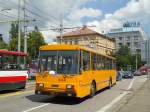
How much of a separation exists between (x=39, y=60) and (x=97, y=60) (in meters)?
5.04

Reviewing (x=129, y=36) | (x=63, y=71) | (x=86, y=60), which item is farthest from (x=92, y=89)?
(x=129, y=36)

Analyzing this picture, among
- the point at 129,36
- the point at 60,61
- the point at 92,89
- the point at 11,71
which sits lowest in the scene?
the point at 92,89

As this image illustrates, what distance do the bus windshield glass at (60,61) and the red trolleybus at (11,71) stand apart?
14.6 ft

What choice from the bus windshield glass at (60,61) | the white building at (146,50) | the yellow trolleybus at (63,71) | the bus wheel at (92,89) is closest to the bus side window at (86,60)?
the yellow trolleybus at (63,71)

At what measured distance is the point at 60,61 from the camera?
1769 centimetres

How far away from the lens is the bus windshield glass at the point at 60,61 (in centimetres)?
1742

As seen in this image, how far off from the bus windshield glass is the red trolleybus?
14.6ft

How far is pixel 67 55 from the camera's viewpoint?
17.8 m

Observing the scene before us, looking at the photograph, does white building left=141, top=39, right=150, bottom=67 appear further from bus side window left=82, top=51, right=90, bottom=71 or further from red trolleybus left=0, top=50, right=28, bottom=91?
bus side window left=82, top=51, right=90, bottom=71

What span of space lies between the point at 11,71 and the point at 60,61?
236 inches

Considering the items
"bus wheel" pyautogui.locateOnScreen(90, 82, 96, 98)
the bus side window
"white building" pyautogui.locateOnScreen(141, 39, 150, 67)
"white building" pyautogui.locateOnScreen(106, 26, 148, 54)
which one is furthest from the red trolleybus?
"white building" pyautogui.locateOnScreen(106, 26, 148, 54)

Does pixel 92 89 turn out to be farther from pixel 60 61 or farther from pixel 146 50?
pixel 146 50

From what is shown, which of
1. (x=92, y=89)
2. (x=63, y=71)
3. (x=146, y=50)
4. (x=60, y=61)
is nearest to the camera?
(x=63, y=71)

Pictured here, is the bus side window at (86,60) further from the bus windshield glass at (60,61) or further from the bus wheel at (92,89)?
the bus wheel at (92,89)
